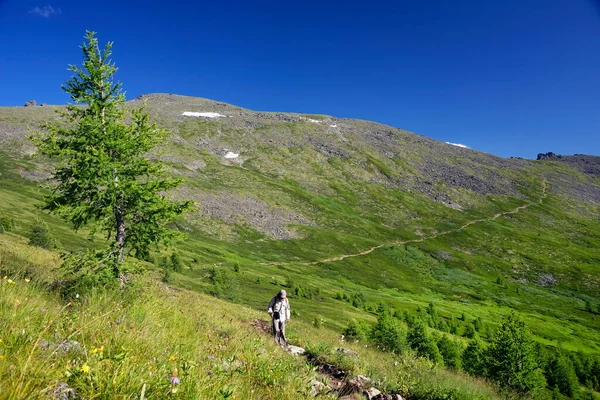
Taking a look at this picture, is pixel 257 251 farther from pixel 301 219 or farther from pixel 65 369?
pixel 65 369

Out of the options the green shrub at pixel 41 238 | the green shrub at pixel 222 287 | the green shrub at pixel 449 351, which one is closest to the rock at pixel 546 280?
the green shrub at pixel 449 351

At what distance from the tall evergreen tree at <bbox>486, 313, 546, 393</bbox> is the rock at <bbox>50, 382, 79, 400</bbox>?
5566 cm

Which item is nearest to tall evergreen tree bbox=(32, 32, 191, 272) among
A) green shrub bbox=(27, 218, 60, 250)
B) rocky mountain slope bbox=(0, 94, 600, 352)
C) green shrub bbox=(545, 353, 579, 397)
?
green shrub bbox=(27, 218, 60, 250)

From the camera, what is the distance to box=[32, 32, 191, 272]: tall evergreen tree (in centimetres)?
Answer: 1619

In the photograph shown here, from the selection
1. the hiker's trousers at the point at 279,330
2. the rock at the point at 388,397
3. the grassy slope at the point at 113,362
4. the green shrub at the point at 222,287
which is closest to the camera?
the grassy slope at the point at 113,362

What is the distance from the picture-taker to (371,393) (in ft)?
30.1

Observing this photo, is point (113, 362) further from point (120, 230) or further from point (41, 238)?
point (41, 238)

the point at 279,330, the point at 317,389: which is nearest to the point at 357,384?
the point at 317,389

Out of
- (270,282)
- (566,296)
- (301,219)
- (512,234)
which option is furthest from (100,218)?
(512,234)

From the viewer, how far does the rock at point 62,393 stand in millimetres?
2904

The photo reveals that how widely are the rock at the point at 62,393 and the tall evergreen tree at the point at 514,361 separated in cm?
5566

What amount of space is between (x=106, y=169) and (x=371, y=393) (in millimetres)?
14302

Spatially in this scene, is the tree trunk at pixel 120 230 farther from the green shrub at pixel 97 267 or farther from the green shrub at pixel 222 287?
the green shrub at pixel 222 287

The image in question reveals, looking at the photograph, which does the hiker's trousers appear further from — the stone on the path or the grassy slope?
the grassy slope
